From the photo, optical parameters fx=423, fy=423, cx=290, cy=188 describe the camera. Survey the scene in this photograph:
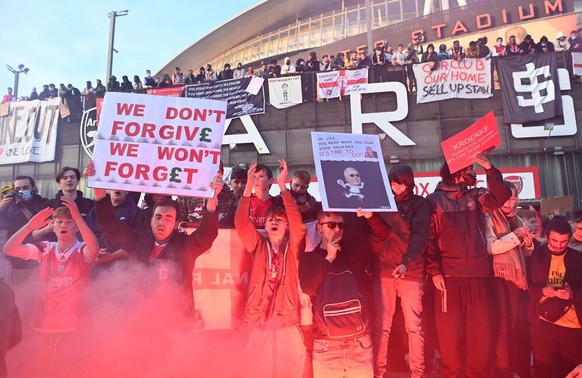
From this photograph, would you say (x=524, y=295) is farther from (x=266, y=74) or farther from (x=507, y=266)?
(x=266, y=74)

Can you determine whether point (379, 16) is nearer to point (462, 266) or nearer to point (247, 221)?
point (462, 266)

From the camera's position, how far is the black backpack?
2812 mm

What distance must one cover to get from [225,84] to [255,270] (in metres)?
10.7

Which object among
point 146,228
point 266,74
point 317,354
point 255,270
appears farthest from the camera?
point 266,74

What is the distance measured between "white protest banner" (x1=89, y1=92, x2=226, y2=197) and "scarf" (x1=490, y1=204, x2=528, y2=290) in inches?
92.6

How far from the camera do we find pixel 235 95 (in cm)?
1304

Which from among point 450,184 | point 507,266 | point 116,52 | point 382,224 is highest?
point 116,52

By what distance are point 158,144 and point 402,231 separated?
209 centimetres

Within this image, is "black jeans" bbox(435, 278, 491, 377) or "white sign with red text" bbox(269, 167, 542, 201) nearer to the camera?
"black jeans" bbox(435, 278, 491, 377)

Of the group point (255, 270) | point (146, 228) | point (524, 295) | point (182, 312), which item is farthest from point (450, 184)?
point (146, 228)

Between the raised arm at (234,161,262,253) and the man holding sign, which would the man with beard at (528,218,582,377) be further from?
the man holding sign

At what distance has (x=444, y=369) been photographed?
3242mm

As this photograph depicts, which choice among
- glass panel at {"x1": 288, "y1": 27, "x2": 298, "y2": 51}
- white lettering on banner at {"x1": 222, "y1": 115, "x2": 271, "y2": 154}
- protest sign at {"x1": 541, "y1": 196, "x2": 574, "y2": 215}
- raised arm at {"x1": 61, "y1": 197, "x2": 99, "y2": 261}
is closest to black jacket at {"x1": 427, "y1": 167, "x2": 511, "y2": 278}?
raised arm at {"x1": 61, "y1": 197, "x2": 99, "y2": 261}

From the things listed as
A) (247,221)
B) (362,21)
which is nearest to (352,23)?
(362,21)
